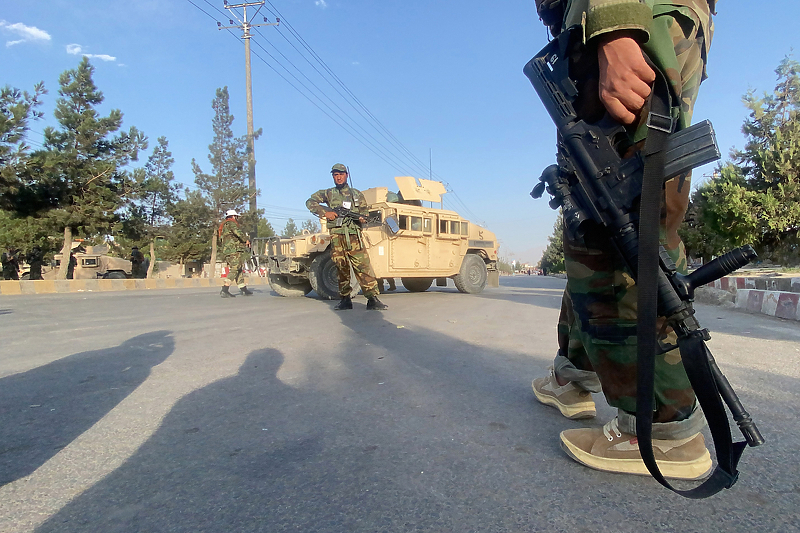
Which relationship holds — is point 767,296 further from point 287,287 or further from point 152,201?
point 152,201

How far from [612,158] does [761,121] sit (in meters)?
21.9

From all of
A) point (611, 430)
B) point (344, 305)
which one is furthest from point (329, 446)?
point (344, 305)

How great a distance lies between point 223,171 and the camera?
36.9 m

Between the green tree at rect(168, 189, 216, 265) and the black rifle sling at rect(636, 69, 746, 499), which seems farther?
the green tree at rect(168, 189, 216, 265)

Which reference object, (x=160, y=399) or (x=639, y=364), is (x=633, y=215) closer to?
(x=639, y=364)

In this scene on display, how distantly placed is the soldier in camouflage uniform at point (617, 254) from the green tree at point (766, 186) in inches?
690

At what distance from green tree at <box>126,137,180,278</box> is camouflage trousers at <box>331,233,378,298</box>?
713 inches

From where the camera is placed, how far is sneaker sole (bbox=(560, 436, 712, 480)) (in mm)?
1279

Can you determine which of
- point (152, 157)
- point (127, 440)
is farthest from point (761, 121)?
point (152, 157)

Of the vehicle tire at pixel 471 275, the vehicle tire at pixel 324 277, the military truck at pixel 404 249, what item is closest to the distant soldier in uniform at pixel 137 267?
the military truck at pixel 404 249

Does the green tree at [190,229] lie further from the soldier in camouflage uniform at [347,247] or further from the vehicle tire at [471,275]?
the soldier in camouflage uniform at [347,247]

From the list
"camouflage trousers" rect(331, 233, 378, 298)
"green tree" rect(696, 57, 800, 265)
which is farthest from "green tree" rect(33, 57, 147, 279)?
"green tree" rect(696, 57, 800, 265)

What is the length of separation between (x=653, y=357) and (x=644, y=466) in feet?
1.36

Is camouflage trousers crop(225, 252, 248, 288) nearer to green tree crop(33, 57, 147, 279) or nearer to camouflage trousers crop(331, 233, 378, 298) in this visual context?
camouflage trousers crop(331, 233, 378, 298)
